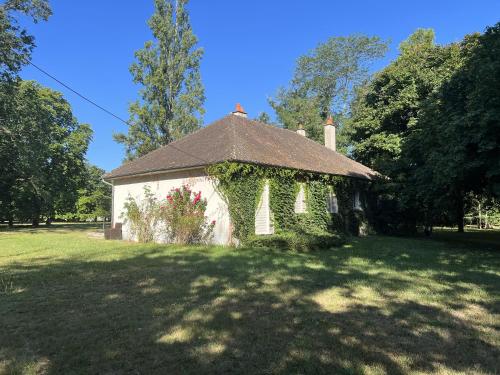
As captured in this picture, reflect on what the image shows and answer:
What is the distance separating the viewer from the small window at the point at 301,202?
17.1 metres

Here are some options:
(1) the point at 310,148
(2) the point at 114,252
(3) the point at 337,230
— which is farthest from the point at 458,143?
(2) the point at 114,252

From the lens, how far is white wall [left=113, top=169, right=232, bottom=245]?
47.3 ft

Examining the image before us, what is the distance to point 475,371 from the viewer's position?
3.61 metres

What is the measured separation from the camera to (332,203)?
2003 cm

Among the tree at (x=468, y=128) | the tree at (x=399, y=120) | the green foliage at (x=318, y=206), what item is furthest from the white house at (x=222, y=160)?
the tree at (x=468, y=128)

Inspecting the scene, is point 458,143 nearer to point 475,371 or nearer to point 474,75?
point 474,75

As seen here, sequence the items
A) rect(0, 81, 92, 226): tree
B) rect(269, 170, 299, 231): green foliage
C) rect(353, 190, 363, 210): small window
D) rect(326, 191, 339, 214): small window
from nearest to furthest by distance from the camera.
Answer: rect(269, 170, 299, 231): green foliage < rect(326, 191, 339, 214): small window < rect(353, 190, 363, 210): small window < rect(0, 81, 92, 226): tree

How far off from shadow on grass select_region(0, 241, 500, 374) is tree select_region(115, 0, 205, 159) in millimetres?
23296

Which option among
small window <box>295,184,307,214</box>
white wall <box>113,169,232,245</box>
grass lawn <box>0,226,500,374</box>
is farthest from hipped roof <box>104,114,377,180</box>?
Answer: grass lawn <box>0,226,500,374</box>

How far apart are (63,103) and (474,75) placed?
39.0 m

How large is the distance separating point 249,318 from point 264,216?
10.2 meters

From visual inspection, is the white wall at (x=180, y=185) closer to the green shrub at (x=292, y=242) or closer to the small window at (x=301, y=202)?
the green shrub at (x=292, y=242)

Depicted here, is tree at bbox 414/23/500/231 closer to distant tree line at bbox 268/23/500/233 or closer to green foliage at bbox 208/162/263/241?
distant tree line at bbox 268/23/500/233

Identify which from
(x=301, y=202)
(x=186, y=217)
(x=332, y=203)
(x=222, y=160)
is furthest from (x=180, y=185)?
(x=332, y=203)
